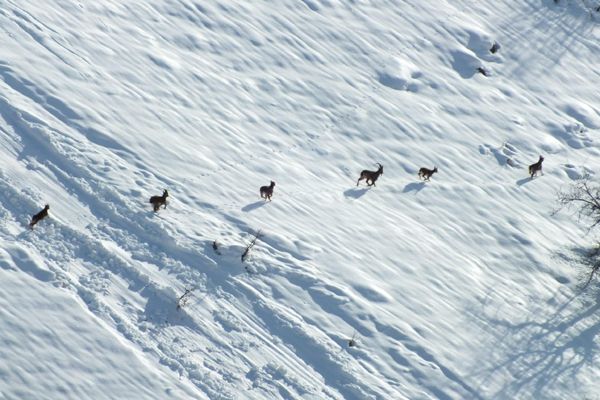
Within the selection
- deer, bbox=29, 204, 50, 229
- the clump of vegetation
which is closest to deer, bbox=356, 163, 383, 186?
the clump of vegetation

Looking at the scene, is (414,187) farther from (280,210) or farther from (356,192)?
(280,210)

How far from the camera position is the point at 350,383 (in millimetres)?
12617

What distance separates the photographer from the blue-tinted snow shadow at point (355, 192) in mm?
17569

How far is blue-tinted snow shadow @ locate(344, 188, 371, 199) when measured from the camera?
17.6m

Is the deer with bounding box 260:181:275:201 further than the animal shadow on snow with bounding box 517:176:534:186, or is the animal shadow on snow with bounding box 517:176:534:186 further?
the animal shadow on snow with bounding box 517:176:534:186

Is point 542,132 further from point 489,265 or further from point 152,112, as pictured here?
point 152,112

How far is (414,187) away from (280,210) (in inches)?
172

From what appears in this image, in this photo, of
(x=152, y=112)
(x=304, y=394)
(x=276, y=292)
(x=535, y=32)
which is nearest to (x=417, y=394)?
(x=304, y=394)

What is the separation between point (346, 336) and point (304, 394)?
1.63 m

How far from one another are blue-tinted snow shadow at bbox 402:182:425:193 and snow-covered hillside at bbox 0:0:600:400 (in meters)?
0.23

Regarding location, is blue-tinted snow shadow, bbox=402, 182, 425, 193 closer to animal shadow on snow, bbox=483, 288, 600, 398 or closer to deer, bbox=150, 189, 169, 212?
animal shadow on snow, bbox=483, 288, 600, 398

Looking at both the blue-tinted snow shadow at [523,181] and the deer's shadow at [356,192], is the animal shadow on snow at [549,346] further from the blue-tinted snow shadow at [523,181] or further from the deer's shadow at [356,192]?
the blue-tinted snow shadow at [523,181]

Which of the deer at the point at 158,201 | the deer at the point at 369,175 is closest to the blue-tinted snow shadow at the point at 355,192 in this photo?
the deer at the point at 369,175

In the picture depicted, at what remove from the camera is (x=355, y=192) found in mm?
17766
